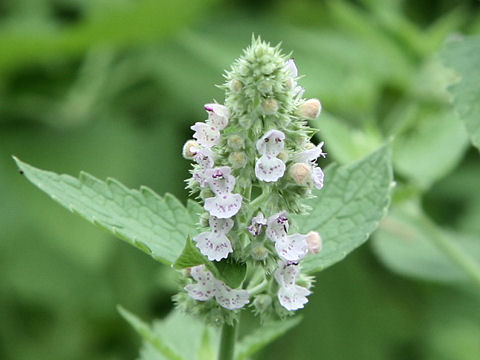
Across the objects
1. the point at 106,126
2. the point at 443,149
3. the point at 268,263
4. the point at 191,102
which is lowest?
the point at 106,126

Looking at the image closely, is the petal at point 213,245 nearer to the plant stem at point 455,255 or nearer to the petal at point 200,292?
the petal at point 200,292

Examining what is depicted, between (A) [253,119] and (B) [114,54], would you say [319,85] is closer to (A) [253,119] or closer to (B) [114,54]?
(B) [114,54]

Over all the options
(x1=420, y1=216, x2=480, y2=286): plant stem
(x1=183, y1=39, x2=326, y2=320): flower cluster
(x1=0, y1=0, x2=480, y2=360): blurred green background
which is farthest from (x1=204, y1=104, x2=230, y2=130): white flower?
(x1=0, y1=0, x2=480, y2=360): blurred green background

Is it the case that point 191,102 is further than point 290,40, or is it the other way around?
point 290,40

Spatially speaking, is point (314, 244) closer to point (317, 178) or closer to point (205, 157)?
point (317, 178)

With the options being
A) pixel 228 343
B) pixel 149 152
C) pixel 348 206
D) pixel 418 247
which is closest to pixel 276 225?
pixel 228 343

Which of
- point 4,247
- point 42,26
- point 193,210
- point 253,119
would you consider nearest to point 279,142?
point 253,119
